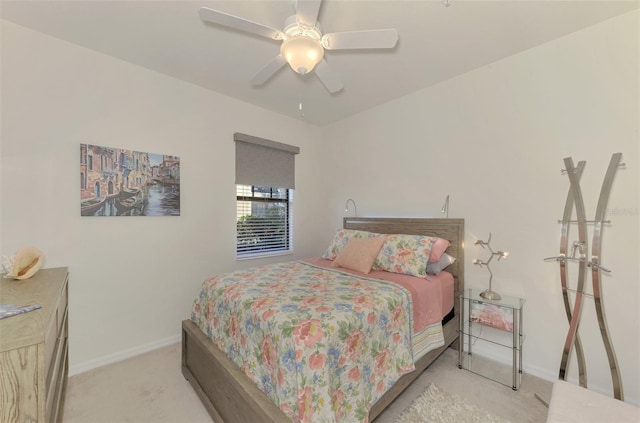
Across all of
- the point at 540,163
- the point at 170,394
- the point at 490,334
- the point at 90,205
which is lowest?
the point at 170,394

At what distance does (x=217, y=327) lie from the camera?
1.82 m

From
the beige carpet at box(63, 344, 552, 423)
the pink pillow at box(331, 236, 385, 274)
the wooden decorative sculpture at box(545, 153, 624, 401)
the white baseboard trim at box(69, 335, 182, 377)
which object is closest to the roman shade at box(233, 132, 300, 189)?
the pink pillow at box(331, 236, 385, 274)

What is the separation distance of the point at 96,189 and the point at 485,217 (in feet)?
11.4

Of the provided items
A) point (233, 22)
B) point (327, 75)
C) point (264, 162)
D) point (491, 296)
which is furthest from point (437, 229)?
point (233, 22)

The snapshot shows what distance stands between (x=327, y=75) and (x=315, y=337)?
1.72m

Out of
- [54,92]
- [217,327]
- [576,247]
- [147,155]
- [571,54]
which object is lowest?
[217,327]

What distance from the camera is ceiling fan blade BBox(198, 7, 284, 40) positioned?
144 cm

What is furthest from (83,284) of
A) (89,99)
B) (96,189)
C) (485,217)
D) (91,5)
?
(485,217)

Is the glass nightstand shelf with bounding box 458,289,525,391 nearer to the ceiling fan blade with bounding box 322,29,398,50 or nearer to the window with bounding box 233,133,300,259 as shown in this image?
the ceiling fan blade with bounding box 322,29,398,50

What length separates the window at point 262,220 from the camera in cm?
338

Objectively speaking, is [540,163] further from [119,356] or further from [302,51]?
[119,356]

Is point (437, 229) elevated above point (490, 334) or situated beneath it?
elevated above

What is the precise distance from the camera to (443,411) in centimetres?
174

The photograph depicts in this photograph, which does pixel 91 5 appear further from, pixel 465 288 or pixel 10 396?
pixel 465 288
